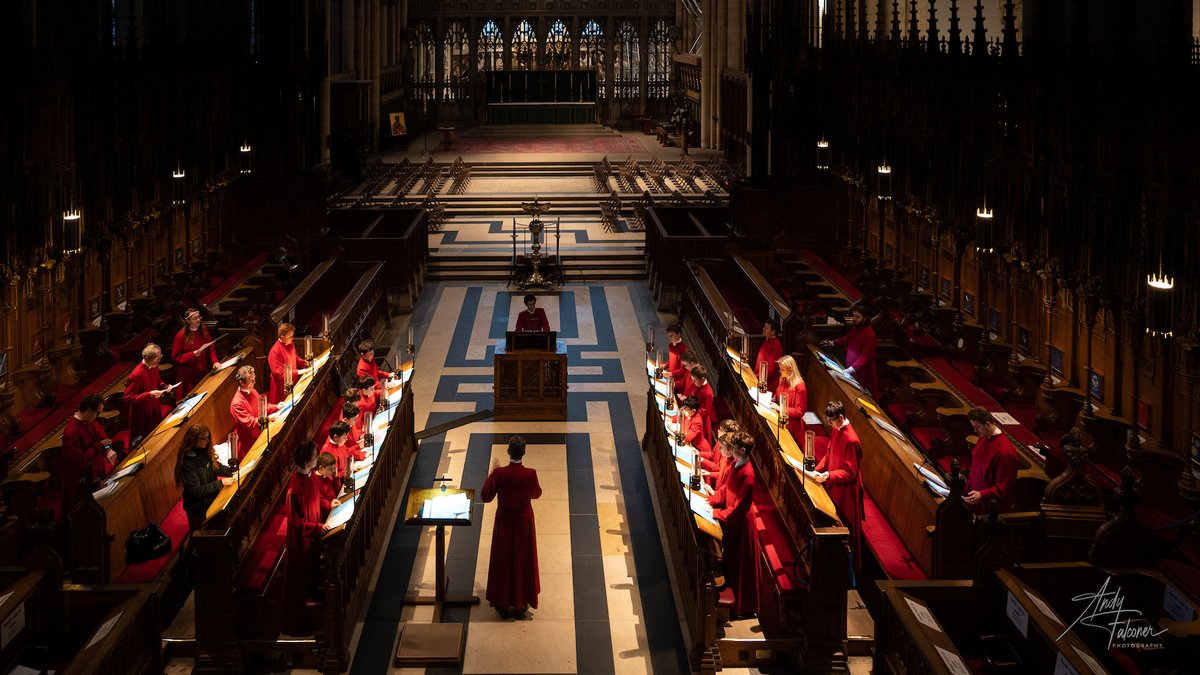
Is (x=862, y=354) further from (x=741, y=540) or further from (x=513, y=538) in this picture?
(x=513, y=538)

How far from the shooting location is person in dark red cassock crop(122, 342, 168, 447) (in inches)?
456

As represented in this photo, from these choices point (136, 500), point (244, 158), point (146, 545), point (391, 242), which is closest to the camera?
point (146, 545)

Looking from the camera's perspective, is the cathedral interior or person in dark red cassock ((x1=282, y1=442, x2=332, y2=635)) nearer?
the cathedral interior

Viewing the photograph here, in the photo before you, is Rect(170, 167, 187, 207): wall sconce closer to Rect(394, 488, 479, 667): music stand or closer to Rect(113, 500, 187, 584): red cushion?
Rect(113, 500, 187, 584): red cushion

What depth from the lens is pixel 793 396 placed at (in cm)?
1151

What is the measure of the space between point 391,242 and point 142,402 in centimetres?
986

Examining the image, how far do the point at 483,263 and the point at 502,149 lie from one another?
18367mm

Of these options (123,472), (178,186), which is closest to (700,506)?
(123,472)

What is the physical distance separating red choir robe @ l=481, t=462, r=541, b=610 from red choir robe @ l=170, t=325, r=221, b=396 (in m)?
5.43

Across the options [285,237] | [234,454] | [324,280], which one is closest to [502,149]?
[285,237]

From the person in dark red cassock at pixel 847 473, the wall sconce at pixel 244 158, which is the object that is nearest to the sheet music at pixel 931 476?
the person in dark red cassock at pixel 847 473

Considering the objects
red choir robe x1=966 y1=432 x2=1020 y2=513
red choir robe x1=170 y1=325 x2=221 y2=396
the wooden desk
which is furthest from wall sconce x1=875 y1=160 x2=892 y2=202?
red choir robe x1=170 y1=325 x2=221 y2=396

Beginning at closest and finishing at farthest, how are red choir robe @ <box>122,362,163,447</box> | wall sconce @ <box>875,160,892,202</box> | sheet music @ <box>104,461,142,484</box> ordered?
1. sheet music @ <box>104,461,142,484</box>
2. red choir robe @ <box>122,362,163,447</box>
3. wall sconce @ <box>875,160,892,202</box>

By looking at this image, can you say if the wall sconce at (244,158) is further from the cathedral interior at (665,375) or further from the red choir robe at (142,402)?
the red choir robe at (142,402)
